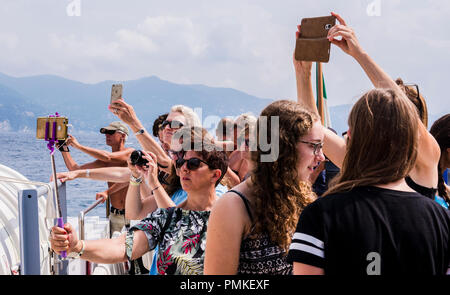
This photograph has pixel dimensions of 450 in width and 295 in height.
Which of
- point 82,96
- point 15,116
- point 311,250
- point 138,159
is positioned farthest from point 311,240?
point 82,96

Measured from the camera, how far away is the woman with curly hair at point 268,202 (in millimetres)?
1451

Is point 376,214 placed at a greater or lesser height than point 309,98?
lesser

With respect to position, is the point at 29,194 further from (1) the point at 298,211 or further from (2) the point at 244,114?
(2) the point at 244,114

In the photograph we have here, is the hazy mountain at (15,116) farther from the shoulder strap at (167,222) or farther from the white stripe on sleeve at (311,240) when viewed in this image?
the white stripe on sleeve at (311,240)

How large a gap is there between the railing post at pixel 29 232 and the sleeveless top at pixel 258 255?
0.90m

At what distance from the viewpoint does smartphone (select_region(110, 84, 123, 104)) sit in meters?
2.94

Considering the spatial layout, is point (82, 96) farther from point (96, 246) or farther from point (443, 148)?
point (96, 246)

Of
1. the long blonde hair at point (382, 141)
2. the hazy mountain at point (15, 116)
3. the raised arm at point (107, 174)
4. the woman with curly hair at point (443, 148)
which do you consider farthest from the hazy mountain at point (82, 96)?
the long blonde hair at point (382, 141)

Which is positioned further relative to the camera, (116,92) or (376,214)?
(116,92)

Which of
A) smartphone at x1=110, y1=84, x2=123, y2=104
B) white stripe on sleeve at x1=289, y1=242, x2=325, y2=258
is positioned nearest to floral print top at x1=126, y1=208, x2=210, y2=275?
white stripe on sleeve at x1=289, y1=242, x2=325, y2=258

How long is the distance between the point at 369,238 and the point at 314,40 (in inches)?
48.3

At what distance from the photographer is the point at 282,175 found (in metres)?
1.56
